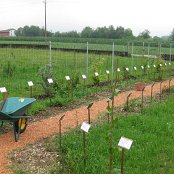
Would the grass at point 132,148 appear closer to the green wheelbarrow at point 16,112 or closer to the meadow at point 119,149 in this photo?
the meadow at point 119,149

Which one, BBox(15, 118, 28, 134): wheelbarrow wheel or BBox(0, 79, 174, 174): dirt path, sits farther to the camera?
BBox(15, 118, 28, 134): wheelbarrow wheel

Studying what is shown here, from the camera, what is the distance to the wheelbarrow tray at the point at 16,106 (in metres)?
6.04

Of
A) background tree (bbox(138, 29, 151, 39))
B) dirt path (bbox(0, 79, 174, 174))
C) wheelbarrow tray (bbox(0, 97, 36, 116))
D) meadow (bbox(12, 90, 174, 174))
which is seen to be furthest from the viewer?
background tree (bbox(138, 29, 151, 39))

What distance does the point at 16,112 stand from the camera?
234 inches

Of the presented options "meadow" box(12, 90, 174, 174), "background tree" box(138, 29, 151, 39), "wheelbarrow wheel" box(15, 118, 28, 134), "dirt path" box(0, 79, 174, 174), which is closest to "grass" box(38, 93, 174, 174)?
"meadow" box(12, 90, 174, 174)

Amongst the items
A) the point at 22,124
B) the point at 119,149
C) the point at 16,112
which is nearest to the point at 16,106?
the point at 22,124

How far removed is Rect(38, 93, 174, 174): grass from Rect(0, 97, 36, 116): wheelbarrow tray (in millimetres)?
760

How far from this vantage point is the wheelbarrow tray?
19.8 feet

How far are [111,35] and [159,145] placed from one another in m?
40.5

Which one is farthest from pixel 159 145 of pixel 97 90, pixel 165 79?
pixel 165 79

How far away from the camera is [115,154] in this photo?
203 inches

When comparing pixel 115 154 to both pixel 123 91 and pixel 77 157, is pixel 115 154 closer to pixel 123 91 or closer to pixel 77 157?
pixel 77 157

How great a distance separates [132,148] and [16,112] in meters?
2.00

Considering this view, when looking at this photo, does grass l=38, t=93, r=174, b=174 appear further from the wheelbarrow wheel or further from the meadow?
the wheelbarrow wheel
